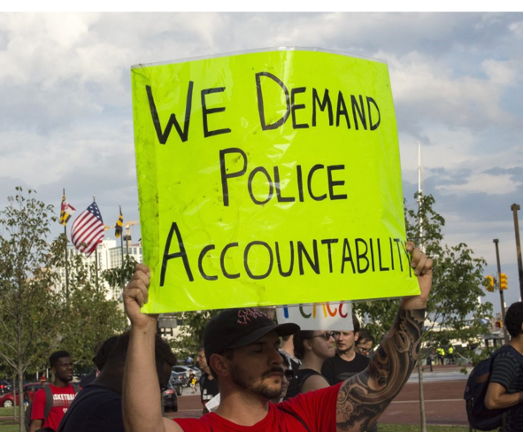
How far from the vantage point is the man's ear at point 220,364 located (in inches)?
139

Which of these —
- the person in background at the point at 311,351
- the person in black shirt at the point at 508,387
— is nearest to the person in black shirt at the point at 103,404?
the person in background at the point at 311,351

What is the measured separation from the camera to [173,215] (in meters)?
3.11

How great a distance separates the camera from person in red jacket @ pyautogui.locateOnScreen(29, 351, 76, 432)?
8.63m

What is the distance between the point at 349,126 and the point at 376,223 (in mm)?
381

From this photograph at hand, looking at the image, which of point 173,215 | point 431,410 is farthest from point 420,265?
point 431,410

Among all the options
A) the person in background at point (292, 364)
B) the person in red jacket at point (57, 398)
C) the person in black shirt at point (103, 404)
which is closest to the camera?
the person in black shirt at point (103, 404)

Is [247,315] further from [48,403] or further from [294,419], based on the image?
[48,403]

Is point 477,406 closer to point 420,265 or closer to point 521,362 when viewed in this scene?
point 521,362

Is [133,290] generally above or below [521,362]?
above

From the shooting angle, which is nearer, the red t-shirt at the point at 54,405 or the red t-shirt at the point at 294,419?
Result: the red t-shirt at the point at 294,419

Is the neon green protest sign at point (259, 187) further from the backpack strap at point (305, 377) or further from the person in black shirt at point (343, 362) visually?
the person in black shirt at point (343, 362)

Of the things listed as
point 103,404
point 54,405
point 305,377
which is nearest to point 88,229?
point 54,405

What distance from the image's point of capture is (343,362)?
8.09 meters

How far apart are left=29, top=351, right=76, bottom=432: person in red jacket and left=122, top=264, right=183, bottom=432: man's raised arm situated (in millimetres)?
5500
